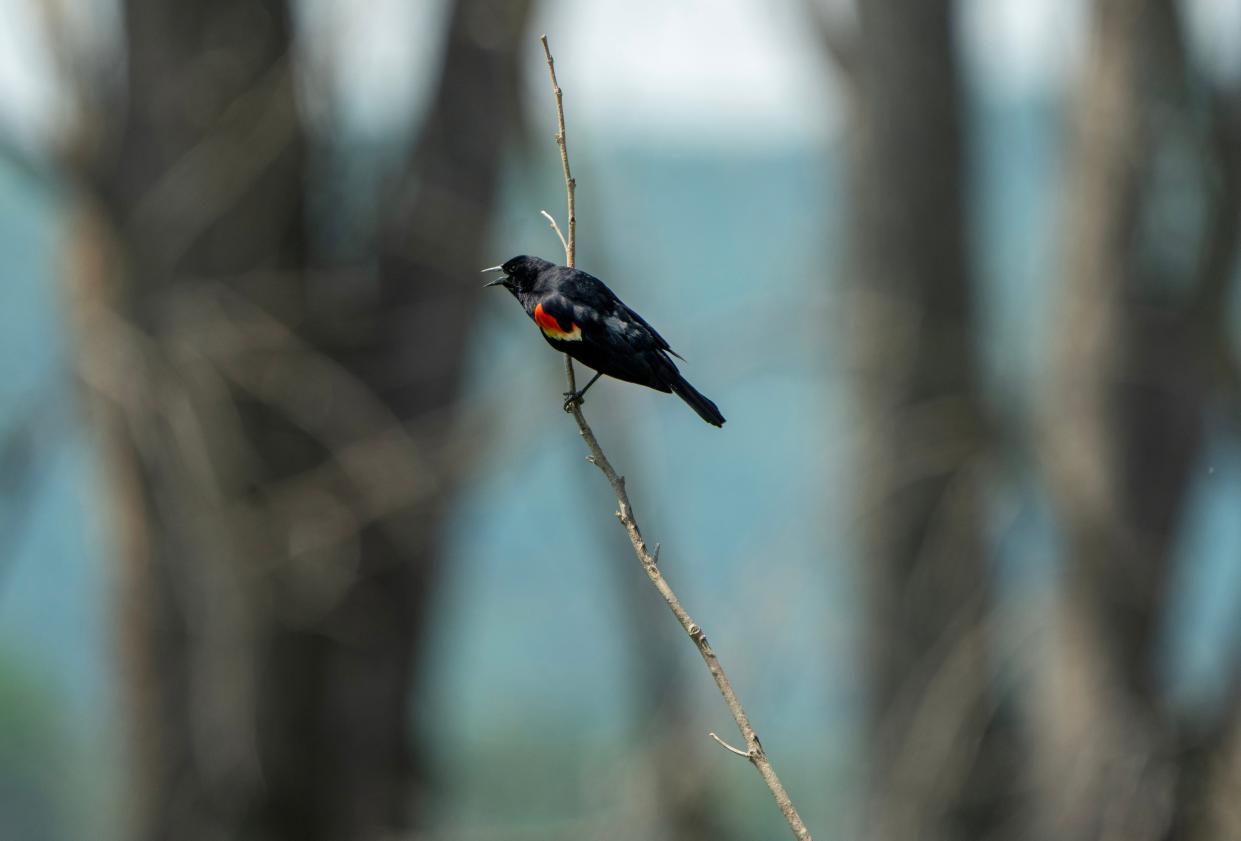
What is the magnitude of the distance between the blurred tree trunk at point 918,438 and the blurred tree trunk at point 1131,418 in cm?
65

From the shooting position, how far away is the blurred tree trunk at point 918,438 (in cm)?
862

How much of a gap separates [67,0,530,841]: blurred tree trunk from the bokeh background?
0.03 metres

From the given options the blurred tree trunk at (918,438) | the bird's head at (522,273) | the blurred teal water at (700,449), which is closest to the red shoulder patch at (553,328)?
the bird's head at (522,273)

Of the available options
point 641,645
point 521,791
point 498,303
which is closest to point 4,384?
point 498,303

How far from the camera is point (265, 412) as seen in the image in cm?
911

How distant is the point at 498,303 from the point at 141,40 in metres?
2.85

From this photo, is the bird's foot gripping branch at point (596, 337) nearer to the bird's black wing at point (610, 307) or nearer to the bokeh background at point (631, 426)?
the bird's black wing at point (610, 307)

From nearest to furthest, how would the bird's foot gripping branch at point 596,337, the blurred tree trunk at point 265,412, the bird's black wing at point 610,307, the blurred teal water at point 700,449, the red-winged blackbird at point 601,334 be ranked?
the bird's foot gripping branch at point 596,337 → the red-winged blackbird at point 601,334 → the bird's black wing at point 610,307 → the blurred teal water at point 700,449 → the blurred tree trunk at point 265,412

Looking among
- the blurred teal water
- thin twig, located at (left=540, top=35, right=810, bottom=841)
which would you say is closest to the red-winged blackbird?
thin twig, located at (left=540, top=35, right=810, bottom=841)

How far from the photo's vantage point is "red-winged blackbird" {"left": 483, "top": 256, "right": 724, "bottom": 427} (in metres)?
2.94

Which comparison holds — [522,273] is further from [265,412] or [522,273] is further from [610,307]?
[265,412]

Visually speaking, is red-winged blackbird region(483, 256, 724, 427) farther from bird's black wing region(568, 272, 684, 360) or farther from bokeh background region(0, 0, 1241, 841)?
bokeh background region(0, 0, 1241, 841)

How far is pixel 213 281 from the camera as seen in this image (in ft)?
29.0

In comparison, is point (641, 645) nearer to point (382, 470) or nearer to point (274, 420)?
point (382, 470)
